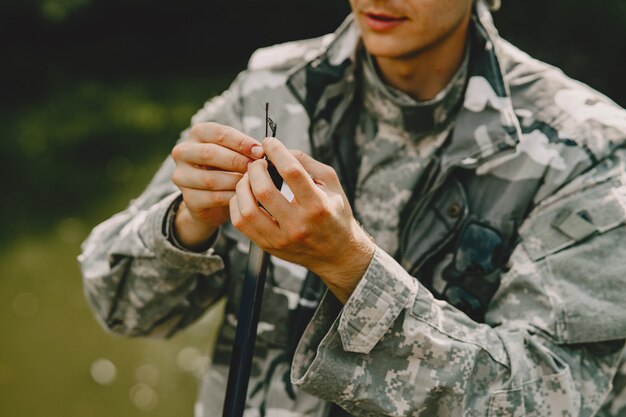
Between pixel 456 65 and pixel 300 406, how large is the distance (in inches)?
31.8

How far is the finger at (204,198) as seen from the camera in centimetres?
129

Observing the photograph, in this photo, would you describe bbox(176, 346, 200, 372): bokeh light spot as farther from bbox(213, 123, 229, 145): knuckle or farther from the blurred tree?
bbox(213, 123, 229, 145): knuckle

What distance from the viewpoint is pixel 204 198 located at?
131 centimetres

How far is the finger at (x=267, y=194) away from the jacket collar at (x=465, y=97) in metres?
0.55

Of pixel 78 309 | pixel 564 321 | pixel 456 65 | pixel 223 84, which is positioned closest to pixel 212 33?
pixel 223 84

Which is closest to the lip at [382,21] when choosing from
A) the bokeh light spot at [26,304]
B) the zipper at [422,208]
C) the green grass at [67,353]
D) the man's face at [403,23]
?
the man's face at [403,23]

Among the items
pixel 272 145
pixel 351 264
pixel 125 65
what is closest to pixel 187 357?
pixel 351 264

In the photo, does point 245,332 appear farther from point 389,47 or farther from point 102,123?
point 102,123

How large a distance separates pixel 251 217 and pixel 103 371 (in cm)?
275

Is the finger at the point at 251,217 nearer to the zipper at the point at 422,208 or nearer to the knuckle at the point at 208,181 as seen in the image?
the knuckle at the point at 208,181

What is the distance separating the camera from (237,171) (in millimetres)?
1257

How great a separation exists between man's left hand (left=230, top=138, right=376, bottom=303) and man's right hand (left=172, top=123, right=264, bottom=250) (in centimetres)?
9

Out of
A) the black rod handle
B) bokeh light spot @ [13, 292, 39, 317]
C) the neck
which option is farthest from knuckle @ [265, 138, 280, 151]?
bokeh light spot @ [13, 292, 39, 317]

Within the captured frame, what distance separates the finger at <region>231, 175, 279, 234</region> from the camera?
1121mm
